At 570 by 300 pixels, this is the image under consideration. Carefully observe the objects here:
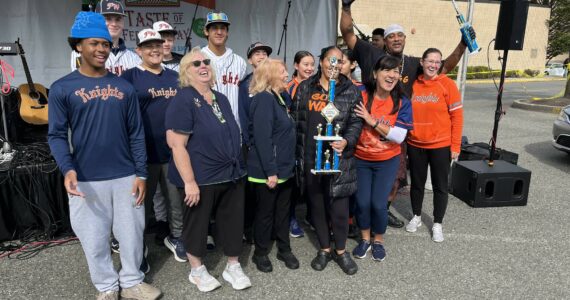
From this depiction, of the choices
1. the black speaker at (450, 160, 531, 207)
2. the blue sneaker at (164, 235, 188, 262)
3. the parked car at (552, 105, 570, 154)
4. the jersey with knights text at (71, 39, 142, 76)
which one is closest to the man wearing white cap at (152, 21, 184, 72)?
the jersey with knights text at (71, 39, 142, 76)

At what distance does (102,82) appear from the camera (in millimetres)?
2402

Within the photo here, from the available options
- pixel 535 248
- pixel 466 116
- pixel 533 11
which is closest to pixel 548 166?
pixel 535 248

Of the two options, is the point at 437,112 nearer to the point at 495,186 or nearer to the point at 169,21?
the point at 495,186

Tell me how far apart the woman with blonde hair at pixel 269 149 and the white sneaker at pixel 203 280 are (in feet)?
1.42

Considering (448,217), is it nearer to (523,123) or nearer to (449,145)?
(449,145)

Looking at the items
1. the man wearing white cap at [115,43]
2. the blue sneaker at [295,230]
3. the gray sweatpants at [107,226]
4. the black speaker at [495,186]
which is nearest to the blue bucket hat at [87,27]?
the gray sweatpants at [107,226]

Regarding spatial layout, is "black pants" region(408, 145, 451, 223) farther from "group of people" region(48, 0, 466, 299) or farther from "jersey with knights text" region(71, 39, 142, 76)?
"jersey with knights text" region(71, 39, 142, 76)

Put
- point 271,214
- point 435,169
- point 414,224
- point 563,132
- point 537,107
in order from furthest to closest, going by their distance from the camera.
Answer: point 537,107
point 563,132
point 414,224
point 435,169
point 271,214

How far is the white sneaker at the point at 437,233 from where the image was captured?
3.77 m

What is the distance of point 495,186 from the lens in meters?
4.62

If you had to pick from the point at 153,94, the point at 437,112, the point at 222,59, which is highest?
the point at 222,59

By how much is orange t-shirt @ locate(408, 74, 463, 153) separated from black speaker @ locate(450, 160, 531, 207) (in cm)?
117

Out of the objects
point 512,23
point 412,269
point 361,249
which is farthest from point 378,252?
point 512,23

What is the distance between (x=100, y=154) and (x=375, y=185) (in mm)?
2053
